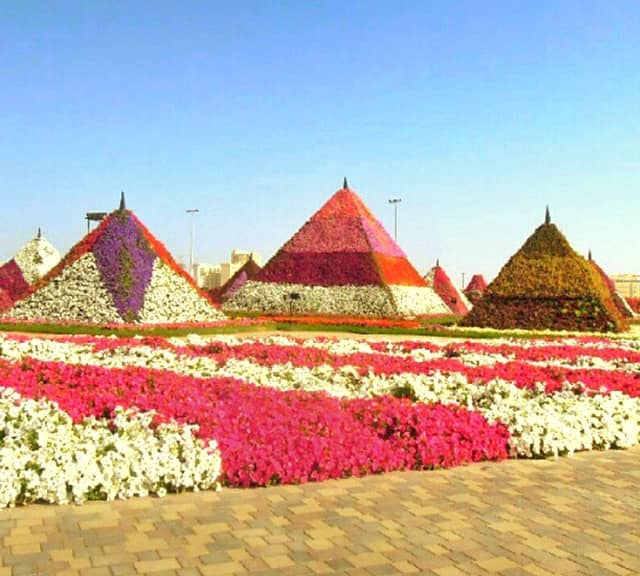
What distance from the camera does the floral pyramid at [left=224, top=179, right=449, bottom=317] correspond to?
4106cm

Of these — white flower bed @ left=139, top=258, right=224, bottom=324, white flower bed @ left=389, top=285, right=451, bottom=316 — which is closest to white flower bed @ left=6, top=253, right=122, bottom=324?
white flower bed @ left=139, top=258, right=224, bottom=324

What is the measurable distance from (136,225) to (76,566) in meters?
26.8

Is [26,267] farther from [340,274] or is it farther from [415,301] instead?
[415,301]

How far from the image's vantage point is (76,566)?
15.2ft

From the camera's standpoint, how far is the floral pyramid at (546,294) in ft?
106

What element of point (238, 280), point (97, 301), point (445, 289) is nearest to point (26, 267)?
point (238, 280)

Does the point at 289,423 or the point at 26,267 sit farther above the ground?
the point at 26,267

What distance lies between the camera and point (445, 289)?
196 feet

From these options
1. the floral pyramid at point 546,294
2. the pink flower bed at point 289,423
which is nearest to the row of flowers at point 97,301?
the floral pyramid at point 546,294

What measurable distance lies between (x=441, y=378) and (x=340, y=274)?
31013 mm

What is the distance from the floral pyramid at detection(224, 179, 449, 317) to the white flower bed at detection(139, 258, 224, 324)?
1094 cm

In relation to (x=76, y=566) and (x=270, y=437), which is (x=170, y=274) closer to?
(x=270, y=437)

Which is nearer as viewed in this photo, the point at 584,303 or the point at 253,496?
the point at 253,496

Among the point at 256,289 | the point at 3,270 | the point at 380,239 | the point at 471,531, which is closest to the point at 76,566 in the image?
the point at 471,531
